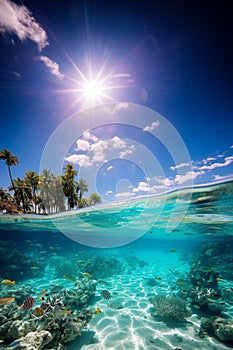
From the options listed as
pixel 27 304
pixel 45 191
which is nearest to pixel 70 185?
pixel 45 191

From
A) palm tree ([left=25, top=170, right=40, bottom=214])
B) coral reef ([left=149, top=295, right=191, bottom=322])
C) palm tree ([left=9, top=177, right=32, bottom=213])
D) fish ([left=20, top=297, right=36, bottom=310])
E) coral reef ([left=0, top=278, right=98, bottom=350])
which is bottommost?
Answer: coral reef ([left=149, top=295, right=191, bottom=322])

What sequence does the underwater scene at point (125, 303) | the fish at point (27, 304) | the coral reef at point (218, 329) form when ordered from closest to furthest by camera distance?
the fish at point (27, 304) < the underwater scene at point (125, 303) < the coral reef at point (218, 329)

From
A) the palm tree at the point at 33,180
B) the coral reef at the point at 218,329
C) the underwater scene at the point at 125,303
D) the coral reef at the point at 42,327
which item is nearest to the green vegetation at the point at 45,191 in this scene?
the palm tree at the point at 33,180

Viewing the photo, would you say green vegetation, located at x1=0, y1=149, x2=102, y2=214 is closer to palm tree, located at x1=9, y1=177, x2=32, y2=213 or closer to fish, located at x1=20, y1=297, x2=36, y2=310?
palm tree, located at x1=9, y1=177, x2=32, y2=213

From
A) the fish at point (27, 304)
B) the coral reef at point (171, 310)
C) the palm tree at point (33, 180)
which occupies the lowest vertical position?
the coral reef at point (171, 310)

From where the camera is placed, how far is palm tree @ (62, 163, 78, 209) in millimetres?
28094

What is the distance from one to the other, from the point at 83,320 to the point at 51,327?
1.75 m

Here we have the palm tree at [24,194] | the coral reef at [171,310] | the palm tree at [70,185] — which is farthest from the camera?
the palm tree at [24,194]

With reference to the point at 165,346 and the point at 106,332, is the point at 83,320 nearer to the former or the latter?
the point at 106,332

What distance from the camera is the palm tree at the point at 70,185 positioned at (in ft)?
92.2

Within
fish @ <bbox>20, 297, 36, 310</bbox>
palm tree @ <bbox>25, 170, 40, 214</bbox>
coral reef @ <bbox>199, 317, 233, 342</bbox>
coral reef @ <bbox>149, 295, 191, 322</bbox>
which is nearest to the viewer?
fish @ <bbox>20, 297, 36, 310</bbox>

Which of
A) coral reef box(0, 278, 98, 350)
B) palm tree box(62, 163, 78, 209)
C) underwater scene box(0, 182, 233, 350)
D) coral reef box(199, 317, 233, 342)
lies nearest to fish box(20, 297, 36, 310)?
underwater scene box(0, 182, 233, 350)

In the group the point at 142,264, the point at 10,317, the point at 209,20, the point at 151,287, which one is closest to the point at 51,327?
the point at 10,317

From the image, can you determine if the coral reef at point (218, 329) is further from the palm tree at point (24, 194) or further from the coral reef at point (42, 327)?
the palm tree at point (24, 194)
